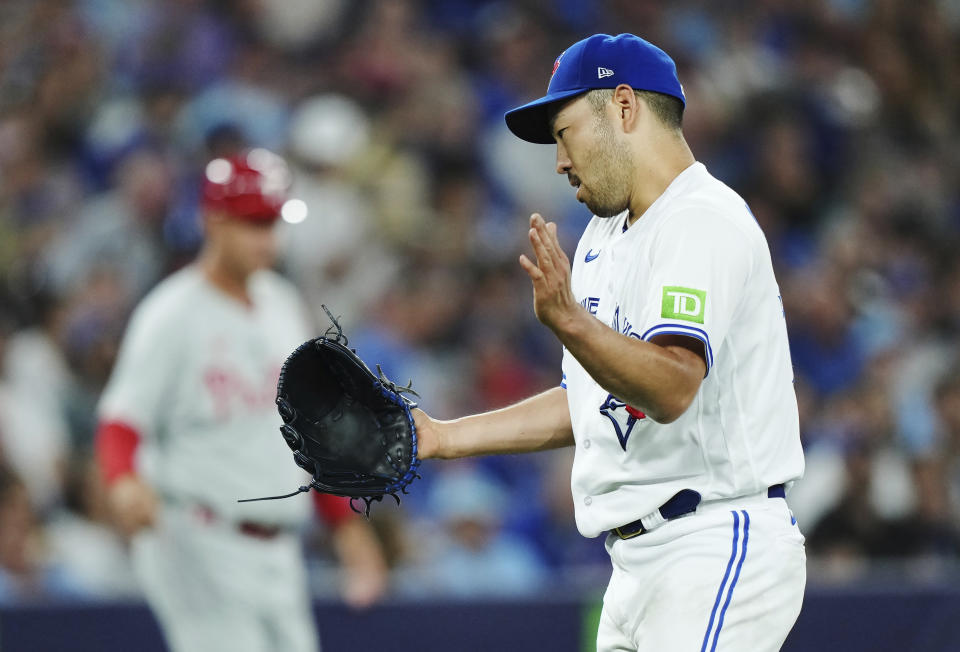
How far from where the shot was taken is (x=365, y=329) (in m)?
8.00

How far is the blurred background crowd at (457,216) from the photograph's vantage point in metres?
7.16

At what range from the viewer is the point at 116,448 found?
5.39 metres

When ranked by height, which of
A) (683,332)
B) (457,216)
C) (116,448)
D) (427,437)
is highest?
(457,216)

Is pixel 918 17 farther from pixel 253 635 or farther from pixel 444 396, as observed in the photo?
pixel 253 635

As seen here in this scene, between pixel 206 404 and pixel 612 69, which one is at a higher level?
pixel 612 69

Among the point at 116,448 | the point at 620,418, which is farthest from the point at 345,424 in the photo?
the point at 116,448

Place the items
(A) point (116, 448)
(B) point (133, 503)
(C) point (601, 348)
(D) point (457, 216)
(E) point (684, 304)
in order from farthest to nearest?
1. (D) point (457, 216)
2. (A) point (116, 448)
3. (B) point (133, 503)
4. (E) point (684, 304)
5. (C) point (601, 348)

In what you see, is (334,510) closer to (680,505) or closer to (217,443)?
(217,443)

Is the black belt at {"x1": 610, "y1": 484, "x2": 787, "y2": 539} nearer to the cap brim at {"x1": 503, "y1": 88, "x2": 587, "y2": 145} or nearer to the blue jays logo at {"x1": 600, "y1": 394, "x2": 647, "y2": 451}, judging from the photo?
the blue jays logo at {"x1": 600, "y1": 394, "x2": 647, "y2": 451}

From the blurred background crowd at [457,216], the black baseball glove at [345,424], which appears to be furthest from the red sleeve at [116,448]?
the black baseball glove at [345,424]

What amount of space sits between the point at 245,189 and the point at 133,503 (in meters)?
1.38

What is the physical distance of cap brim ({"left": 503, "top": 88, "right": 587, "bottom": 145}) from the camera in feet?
10.7

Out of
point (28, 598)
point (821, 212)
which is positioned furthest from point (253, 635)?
point (821, 212)

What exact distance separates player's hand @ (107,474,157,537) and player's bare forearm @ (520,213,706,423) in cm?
283
